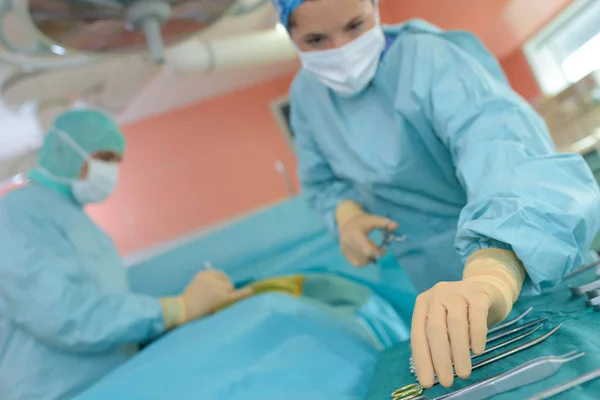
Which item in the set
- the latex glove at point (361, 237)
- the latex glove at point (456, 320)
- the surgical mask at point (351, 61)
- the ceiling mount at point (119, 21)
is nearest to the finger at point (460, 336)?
the latex glove at point (456, 320)

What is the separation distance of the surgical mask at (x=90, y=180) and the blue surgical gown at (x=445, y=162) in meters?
0.70

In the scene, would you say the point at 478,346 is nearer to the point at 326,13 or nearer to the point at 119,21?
the point at 326,13

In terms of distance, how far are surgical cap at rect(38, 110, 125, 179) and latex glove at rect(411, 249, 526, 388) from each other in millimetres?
1322

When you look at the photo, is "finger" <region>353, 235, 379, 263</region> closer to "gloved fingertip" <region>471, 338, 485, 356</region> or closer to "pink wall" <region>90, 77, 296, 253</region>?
"gloved fingertip" <region>471, 338, 485, 356</region>

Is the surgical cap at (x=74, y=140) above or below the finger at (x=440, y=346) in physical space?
above

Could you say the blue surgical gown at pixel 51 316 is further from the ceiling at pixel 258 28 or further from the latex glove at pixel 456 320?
the ceiling at pixel 258 28

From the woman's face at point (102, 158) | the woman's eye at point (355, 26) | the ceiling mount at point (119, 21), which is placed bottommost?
the woman's eye at point (355, 26)

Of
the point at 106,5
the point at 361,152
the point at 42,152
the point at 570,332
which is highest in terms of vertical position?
the point at 106,5

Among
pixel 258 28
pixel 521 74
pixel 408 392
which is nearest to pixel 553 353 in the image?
pixel 408 392

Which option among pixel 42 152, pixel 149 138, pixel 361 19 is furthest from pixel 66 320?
pixel 149 138

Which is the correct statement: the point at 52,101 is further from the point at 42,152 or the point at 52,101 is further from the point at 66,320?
the point at 66,320

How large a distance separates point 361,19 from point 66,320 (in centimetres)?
92

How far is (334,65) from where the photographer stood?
3.10ft

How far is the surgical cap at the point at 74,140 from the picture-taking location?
1.54m
